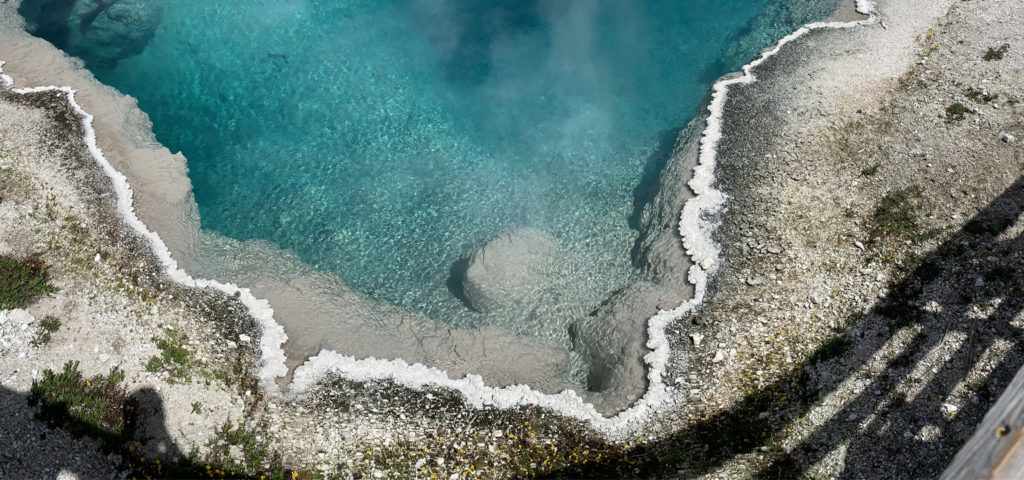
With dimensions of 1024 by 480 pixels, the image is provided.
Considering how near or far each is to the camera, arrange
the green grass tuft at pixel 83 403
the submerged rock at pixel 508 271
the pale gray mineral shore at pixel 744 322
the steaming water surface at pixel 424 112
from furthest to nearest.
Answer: the steaming water surface at pixel 424 112 → the submerged rock at pixel 508 271 → the pale gray mineral shore at pixel 744 322 → the green grass tuft at pixel 83 403

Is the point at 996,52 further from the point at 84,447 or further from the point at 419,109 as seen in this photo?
the point at 84,447

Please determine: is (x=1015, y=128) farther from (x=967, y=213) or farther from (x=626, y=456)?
(x=626, y=456)

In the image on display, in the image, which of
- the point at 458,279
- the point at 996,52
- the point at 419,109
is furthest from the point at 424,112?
the point at 996,52

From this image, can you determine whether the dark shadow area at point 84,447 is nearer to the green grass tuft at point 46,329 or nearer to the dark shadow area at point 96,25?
the green grass tuft at point 46,329

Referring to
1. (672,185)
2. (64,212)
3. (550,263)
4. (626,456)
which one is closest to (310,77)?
(64,212)

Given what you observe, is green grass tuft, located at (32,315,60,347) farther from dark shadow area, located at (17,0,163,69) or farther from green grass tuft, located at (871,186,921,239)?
green grass tuft, located at (871,186,921,239)

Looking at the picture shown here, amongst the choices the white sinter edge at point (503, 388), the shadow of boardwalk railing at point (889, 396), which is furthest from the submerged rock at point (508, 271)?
the shadow of boardwalk railing at point (889, 396)
